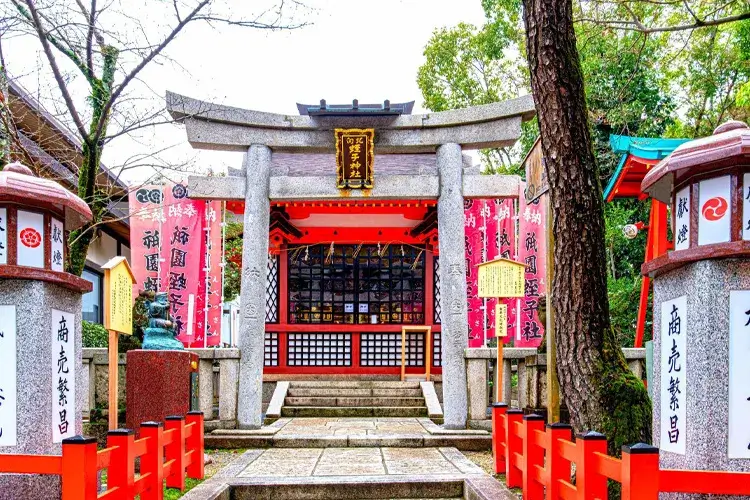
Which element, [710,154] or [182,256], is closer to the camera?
[710,154]

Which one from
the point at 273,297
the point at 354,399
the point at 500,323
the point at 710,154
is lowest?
the point at 354,399

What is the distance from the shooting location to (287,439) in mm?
9375

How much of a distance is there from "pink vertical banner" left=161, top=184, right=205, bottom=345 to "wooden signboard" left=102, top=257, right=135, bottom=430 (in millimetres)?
5528

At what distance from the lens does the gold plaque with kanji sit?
415 inches

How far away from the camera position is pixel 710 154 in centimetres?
393

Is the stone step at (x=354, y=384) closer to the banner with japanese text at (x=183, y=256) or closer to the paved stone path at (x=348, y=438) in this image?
the banner with japanese text at (x=183, y=256)

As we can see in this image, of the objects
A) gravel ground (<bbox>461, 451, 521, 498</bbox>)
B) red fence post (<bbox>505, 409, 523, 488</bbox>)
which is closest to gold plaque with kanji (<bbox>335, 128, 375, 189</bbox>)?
gravel ground (<bbox>461, 451, 521, 498</bbox>)

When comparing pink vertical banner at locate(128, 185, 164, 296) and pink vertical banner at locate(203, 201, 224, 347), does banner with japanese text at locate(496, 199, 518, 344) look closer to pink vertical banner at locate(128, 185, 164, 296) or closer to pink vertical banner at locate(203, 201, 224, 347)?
pink vertical banner at locate(203, 201, 224, 347)

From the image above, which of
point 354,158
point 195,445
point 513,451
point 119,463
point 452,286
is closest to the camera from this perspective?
point 119,463

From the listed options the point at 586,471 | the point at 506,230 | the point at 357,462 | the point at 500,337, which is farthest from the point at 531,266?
the point at 586,471

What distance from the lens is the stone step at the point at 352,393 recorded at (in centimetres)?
1352

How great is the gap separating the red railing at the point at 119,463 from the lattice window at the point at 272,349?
29.8 ft

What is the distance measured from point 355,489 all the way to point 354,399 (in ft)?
20.6

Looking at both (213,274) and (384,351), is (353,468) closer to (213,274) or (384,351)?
(213,274)
